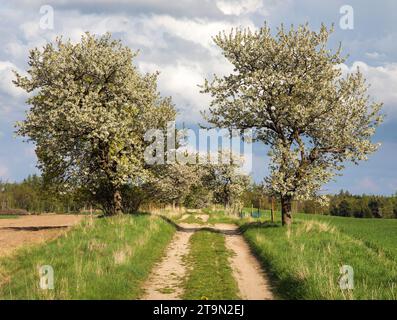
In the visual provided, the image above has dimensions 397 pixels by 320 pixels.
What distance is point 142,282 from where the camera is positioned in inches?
655

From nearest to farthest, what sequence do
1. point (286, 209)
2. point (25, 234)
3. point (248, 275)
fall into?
point (248, 275)
point (286, 209)
point (25, 234)

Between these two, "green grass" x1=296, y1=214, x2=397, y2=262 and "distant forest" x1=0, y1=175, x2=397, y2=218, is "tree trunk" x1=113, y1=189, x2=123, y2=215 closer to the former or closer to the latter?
"green grass" x1=296, y1=214, x2=397, y2=262

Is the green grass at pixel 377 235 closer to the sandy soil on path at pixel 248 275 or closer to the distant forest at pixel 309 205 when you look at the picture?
the sandy soil on path at pixel 248 275

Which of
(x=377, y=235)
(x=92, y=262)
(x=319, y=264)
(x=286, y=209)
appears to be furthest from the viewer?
(x=377, y=235)

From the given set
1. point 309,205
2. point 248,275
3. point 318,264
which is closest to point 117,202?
point 248,275

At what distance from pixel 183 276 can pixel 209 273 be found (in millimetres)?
1100

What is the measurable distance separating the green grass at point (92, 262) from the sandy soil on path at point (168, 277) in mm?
400

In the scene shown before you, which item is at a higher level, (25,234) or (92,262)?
(92,262)

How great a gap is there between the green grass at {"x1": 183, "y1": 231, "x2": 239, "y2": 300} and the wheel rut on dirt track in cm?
30

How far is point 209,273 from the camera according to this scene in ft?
59.1

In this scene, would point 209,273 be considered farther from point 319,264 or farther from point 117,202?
point 117,202

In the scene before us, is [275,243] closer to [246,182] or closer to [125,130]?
[125,130]

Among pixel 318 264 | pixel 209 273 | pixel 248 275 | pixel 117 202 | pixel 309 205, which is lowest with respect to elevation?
pixel 309 205
